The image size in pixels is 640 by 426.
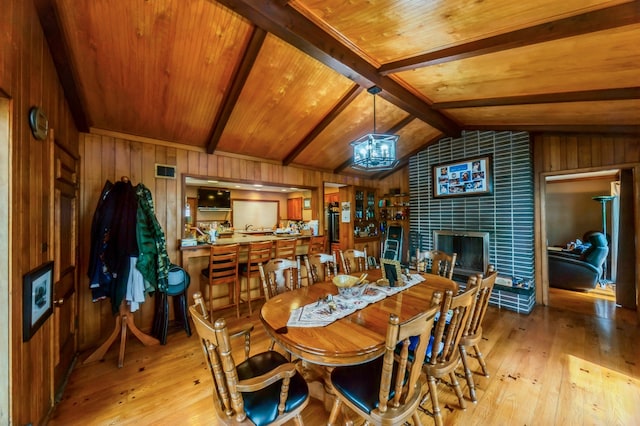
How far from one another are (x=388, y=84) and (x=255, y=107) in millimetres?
1590

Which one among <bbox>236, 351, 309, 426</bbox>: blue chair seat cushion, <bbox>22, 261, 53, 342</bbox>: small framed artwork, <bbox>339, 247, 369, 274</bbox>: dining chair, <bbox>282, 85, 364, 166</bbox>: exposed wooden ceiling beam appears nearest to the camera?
<bbox>236, 351, 309, 426</bbox>: blue chair seat cushion

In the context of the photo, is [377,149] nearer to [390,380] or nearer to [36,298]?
[390,380]

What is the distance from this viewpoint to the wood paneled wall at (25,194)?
1226mm

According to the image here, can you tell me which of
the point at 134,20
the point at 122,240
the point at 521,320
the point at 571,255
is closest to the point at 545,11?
the point at 134,20

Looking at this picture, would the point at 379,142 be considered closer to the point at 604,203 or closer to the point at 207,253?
the point at 207,253

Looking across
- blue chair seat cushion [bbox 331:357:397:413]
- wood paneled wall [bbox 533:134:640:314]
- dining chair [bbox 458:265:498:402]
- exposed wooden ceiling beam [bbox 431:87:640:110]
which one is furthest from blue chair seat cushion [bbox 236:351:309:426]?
wood paneled wall [bbox 533:134:640:314]

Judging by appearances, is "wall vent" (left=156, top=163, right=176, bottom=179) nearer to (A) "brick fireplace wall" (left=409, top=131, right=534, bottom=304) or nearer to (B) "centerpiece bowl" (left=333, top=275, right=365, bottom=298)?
(B) "centerpiece bowl" (left=333, top=275, right=365, bottom=298)

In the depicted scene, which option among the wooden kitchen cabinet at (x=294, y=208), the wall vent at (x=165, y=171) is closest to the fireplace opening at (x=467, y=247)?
the wooden kitchen cabinet at (x=294, y=208)

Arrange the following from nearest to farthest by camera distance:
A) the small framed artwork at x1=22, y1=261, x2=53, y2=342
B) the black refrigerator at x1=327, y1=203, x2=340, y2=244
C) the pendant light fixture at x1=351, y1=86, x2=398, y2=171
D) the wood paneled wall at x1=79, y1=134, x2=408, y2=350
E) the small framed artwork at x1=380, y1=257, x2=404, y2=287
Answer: the small framed artwork at x1=22, y1=261, x2=53, y2=342
the small framed artwork at x1=380, y1=257, x2=404, y2=287
the pendant light fixture at x1=351, y1=86, x2=398, y2=171
the wood paneled wall at x1=79, y1=134, x2=408, y2=350
the black refrigerator at x1=327, y1=203, x2=340, y2=244

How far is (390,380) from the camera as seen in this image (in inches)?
43.3

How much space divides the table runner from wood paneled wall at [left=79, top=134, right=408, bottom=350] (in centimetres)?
241

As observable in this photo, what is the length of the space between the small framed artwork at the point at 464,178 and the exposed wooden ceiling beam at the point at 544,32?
2646 mm

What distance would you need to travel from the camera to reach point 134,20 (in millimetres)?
1820

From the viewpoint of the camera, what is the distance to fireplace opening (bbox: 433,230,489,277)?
161 inches
